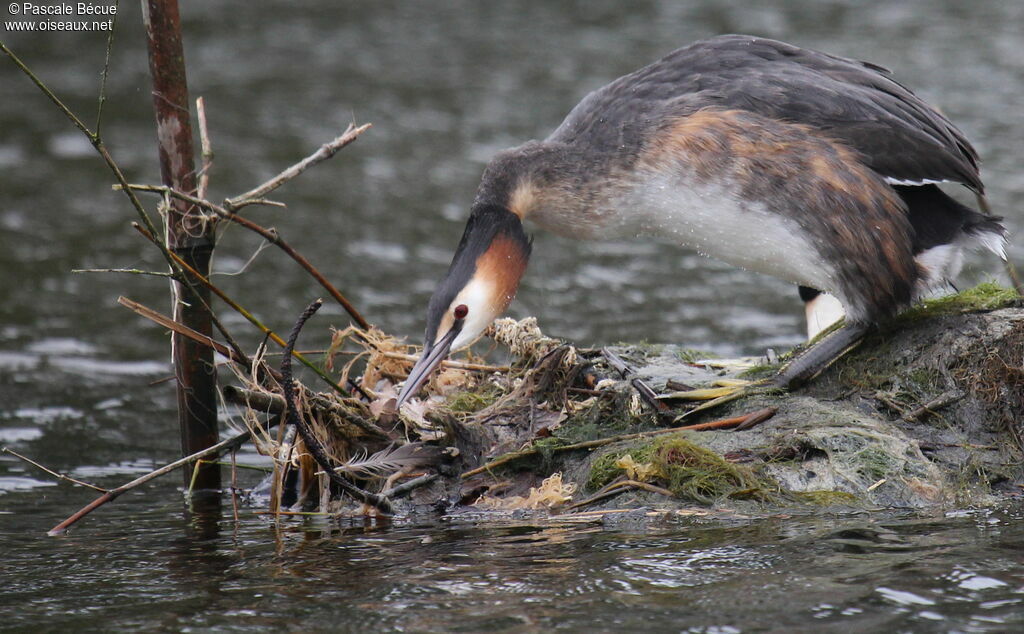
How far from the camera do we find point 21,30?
16.7 meters

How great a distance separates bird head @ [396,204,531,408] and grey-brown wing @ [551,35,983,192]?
0.57 m

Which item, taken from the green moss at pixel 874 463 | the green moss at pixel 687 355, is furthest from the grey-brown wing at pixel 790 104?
the green moss at pixel 687 355

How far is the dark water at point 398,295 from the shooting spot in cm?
426

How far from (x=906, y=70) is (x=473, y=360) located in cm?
1041

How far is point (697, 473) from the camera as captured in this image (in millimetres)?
5109

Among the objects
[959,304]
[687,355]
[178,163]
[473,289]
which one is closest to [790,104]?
[959,304]

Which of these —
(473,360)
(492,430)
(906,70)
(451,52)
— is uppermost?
(451,52)

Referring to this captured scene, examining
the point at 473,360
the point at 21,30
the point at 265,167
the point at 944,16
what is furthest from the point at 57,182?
the point at 944,16

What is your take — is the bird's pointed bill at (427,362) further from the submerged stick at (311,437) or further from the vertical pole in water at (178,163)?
the vertical pole in water at (178,163)

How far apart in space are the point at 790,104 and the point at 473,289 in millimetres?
1521

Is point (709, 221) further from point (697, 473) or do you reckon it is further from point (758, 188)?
point (697, 473)

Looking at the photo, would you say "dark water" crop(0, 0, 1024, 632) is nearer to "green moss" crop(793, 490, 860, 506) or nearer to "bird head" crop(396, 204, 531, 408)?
"green moss" crop(793, 490, 860, 506)

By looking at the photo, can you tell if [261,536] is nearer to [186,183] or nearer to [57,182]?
[186,183]

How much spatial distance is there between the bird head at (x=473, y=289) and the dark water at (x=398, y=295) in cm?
78
